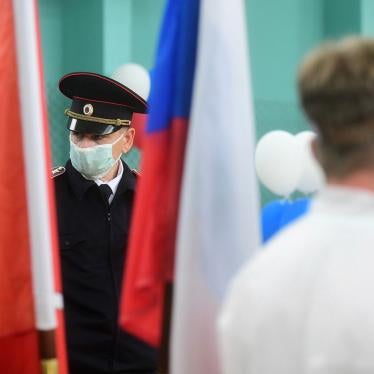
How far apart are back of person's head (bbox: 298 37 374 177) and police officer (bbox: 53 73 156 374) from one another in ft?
4.35

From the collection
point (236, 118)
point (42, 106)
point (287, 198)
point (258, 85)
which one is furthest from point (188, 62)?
point (258, 85)

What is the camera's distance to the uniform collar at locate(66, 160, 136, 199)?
94.3 inches

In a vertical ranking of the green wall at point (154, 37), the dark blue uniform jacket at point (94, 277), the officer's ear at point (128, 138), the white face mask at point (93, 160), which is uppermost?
the green wall at point (154, 37)

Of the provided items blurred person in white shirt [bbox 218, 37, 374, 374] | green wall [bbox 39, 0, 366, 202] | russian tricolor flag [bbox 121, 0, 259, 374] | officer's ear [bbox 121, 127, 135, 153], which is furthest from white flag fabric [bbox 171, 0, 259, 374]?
green wall [bbox 39, 0, 366, 202]

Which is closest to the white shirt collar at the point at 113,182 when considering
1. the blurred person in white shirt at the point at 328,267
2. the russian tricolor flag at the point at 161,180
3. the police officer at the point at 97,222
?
the police officer at the point at 97,222

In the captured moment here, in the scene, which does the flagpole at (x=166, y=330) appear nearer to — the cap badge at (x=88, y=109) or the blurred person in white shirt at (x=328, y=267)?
the blurred person in white shirt at (x=328, y=267)

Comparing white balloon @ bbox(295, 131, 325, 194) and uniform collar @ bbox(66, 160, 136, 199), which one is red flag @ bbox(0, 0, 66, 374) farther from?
white balloon @ bbox(295, 131, 325, 194)

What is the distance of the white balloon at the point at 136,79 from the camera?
3.03 meters

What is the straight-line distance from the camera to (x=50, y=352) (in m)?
1.63

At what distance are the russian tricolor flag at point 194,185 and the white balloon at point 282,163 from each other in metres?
0.95

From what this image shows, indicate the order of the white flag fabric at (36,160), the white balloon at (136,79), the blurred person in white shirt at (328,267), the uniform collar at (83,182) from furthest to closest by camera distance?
the white balloon at (136,79)
the uniform collar at (83,182)
the white flag fabric at (36,160)
the blurred person in white shirt at (328,267)

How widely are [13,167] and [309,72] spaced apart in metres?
0.79

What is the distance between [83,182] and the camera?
7.90 feet

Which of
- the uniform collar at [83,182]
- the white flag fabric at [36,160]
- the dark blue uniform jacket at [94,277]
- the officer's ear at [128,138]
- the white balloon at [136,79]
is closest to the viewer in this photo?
the white flag fabric at [36,160]
